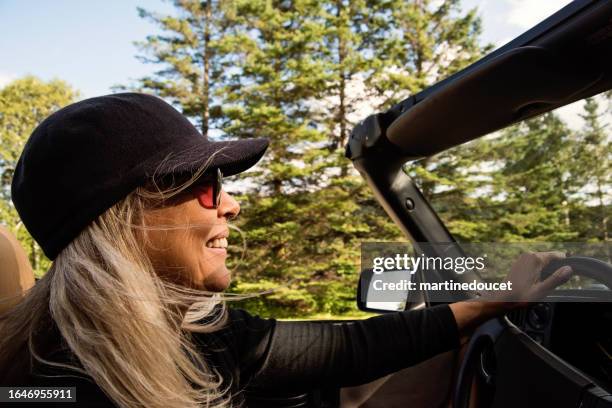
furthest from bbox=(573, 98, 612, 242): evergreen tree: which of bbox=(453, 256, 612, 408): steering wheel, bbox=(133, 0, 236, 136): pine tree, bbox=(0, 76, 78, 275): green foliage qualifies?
bbox=(0, 76, 78, 275): green foliage

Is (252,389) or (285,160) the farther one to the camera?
(285,160)

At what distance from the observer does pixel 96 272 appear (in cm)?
115

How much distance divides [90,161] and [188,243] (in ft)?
0.97

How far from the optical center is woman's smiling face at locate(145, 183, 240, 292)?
1234mm

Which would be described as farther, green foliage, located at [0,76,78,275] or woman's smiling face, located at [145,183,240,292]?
green foliage, located at [0,76,78,275]

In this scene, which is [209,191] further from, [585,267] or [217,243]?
[585,267]

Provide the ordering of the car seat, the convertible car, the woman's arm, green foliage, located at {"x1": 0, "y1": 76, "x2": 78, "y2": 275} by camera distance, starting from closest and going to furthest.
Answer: the convertible car → the woman's arm → the car seat → green foliage, located at {"x1": 0, "y1": 76, "x2": 78, "y2": 275}

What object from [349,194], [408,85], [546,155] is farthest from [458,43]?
[349,194]

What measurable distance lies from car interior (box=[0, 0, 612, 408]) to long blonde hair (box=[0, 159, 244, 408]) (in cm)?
50

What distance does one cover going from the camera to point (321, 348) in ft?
5.21

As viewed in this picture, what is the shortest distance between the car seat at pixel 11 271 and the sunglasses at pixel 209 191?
718 mm

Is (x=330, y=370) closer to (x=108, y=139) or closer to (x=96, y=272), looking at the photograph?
(x=96, y=272)

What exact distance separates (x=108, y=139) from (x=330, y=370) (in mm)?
929

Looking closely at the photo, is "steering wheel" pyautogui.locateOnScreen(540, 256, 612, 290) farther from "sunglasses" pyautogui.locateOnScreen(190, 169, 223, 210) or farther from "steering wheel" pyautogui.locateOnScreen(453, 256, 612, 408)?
"sunglasses" pyautogui.locateOnScreen(190, 169, 223, 210)
